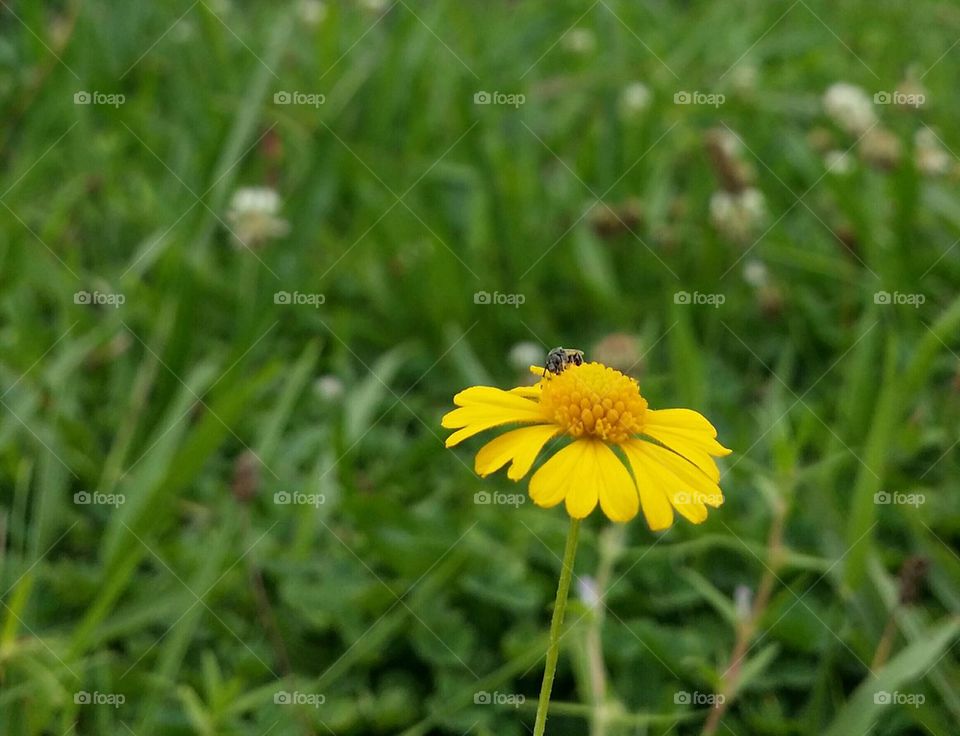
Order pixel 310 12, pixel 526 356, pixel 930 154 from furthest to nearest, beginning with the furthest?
pixel 310 12 < pixel 930 154 < pixel 526 356

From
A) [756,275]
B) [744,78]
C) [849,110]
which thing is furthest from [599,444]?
[744,78]

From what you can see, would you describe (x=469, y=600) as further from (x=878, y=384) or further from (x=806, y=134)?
(x=806, y=134)

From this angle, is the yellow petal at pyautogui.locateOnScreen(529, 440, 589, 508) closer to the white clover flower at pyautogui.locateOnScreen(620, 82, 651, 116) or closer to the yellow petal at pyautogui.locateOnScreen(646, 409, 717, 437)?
the yellow petal at pyautogui.locateOnScreen(646, 409, 717, 437)

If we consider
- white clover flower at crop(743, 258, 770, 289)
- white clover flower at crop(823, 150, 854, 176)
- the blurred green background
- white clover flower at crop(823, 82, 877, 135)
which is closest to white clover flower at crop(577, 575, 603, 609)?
the blurred green background

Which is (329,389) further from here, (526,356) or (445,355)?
(526,356)

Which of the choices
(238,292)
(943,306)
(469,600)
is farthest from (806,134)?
(469,600)

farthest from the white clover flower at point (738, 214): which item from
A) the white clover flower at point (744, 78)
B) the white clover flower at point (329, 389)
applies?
the white clover flower at point (329, 389)

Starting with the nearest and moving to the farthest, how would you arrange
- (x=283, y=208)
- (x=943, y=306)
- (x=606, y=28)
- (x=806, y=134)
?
(x=943, y=306) < (x=283, y=208) < (x=806, y=134) < (x=606, y=28)

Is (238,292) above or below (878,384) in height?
above
